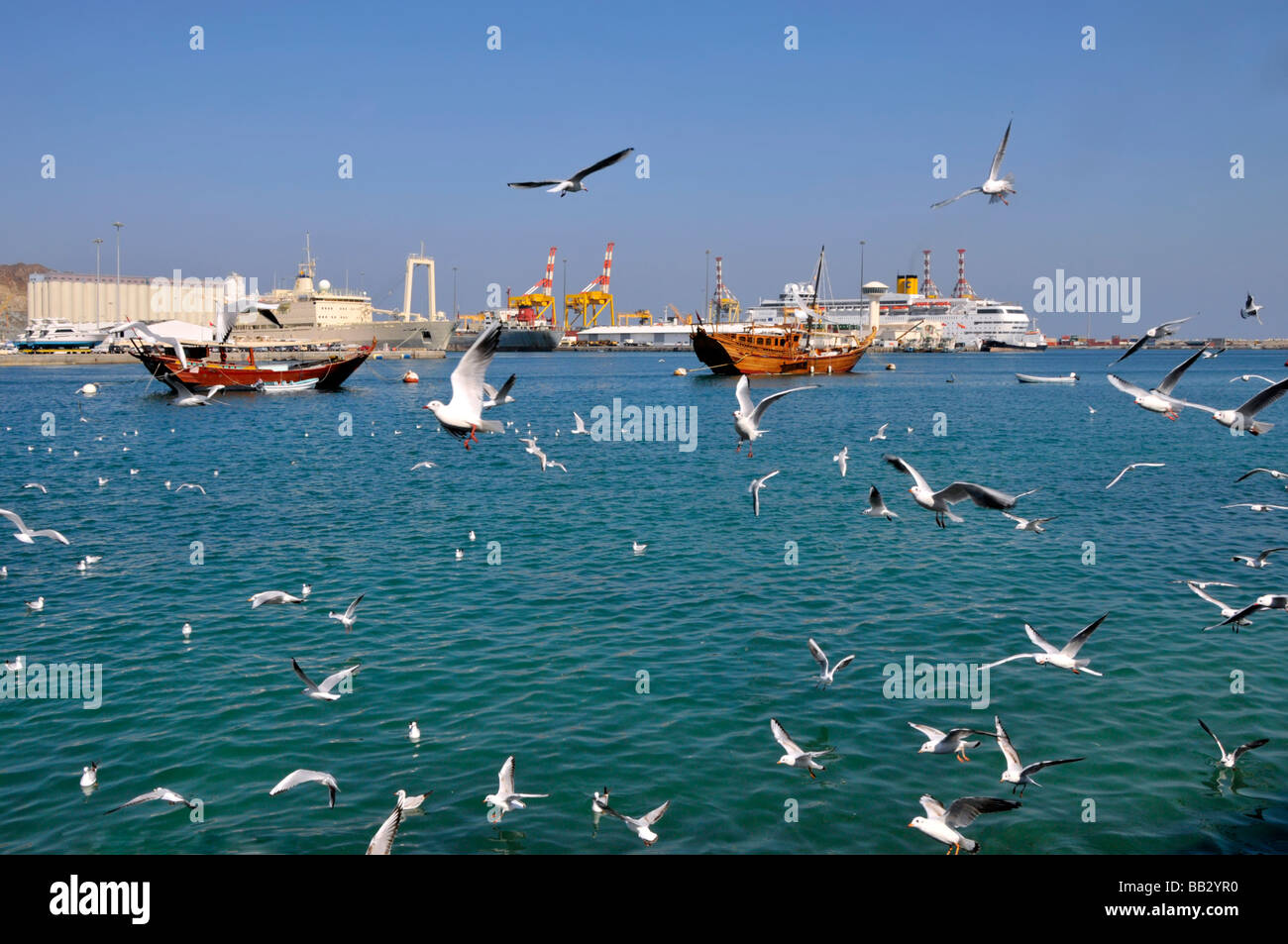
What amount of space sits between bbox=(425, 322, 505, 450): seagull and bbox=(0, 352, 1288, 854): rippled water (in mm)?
2842

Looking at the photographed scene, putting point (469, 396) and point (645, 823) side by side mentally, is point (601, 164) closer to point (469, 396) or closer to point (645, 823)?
point (469, 396)

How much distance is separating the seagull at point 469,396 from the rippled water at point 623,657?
2.84m

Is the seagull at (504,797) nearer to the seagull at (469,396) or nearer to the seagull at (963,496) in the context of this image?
the seagull at (963,496)

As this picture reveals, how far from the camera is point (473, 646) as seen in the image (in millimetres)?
11672

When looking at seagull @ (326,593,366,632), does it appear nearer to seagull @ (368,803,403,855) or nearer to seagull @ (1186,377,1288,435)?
seagull @ (368,803,403,855)

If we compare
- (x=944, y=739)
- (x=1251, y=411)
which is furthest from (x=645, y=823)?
(x=1251, y=411)

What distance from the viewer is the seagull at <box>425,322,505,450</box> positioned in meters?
11.0

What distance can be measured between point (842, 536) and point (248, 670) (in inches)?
445

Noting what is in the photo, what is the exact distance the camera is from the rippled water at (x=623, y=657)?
768 cm

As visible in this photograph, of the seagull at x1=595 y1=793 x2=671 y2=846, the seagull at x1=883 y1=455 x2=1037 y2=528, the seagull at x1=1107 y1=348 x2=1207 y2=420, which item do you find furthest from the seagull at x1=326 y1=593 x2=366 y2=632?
the seagull at x1=1107 y1=348 x2=1207 y2=420

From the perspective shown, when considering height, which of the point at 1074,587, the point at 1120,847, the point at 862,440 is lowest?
the point at 1120,847

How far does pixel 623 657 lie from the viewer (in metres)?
11.3

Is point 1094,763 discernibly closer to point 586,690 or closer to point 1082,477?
point 586,690
